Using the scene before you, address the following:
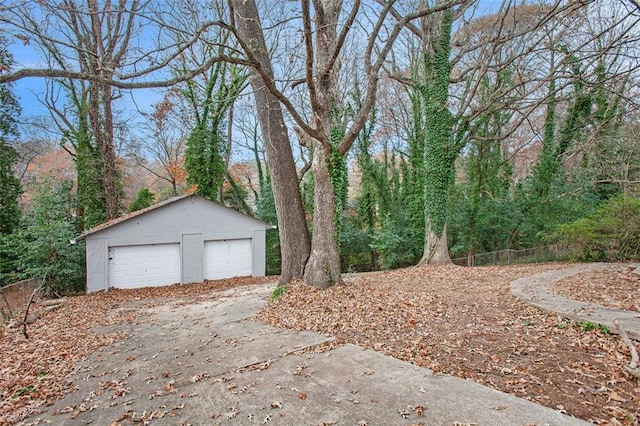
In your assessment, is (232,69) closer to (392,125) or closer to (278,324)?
(392,125)

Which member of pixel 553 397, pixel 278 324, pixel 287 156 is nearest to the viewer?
pixel 553 397

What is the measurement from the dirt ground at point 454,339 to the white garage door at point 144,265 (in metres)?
4.41

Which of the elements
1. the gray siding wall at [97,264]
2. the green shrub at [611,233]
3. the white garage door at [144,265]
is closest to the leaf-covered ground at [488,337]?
the green shrub at [611,233]

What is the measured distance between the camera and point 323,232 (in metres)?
7.04

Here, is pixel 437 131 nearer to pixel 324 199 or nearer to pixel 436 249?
pixel 436 249

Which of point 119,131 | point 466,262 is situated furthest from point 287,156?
point 119,131

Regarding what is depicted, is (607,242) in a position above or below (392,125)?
below

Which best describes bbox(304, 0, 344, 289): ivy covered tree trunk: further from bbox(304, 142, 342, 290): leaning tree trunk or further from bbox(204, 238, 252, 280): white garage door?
bbox(204, 238, 252, 280): white garage door

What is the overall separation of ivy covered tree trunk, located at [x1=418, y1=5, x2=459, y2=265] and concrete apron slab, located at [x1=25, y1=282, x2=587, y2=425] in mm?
8611

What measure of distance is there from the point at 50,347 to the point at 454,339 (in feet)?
20.2

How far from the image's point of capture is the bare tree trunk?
7.77 metres

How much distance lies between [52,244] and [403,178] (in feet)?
52.9

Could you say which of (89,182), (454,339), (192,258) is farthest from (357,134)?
(89,182)

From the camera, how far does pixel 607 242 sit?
9586 mm
